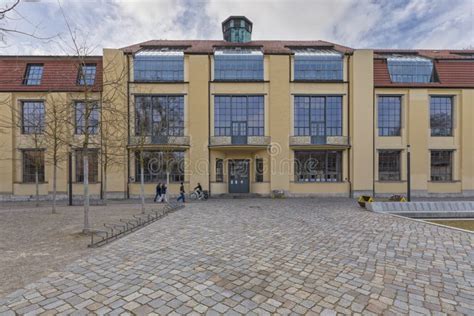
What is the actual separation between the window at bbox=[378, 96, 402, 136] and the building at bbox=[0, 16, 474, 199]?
0.29 feet

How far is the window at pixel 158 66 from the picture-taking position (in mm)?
20000

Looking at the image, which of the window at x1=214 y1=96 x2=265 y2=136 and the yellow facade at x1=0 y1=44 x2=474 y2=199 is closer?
the yellow facade at x1=0 y1=44 x2=474 y2=199

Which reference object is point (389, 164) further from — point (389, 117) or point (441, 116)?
point (441, 116)

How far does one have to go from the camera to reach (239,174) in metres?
21.5

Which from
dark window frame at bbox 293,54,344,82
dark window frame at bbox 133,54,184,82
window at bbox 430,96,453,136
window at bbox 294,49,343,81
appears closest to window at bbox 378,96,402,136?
window at bbox 430,96,453,136

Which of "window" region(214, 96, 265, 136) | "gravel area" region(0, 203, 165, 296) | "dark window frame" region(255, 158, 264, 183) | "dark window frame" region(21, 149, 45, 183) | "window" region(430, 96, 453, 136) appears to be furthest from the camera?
"window" region(430, 96, 453, 136)

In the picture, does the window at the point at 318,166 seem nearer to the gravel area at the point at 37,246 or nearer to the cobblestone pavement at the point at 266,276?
the cobblestone pavement at the point at 266,276

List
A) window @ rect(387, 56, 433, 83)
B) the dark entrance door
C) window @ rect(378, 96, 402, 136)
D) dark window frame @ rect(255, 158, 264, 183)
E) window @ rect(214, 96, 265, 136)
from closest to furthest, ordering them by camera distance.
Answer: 1. window @ rect(214, 96, 265, 136)
2. dark window frame @ rect(255, 158, 264, 183)
3. window @ rect(378, 96, 402, 136)
4. window @ rect(387, 56, 433, 83)
5. the dark entrance door

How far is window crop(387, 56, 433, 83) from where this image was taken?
2109 cm

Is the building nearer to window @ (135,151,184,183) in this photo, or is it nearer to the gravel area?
window @ (135,151,184,183)

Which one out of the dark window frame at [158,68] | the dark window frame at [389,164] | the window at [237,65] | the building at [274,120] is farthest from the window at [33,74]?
the dark window frame at [389,164]

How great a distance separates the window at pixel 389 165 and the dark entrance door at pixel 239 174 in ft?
38.0

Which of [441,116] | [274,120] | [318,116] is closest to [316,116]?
[318,116]

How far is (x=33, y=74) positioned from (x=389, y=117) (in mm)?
31324
